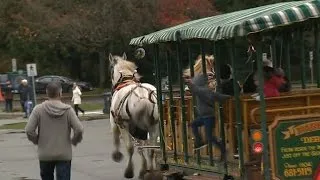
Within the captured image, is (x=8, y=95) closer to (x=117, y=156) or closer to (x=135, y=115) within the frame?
(x=117, y=156)

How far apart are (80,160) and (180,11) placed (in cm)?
3368

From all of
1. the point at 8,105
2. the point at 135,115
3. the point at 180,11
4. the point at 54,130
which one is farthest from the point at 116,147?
the point at 180,11

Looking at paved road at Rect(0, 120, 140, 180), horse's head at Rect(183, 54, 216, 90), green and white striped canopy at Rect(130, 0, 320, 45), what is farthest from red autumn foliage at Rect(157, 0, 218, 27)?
green and white striped canopy at Rect(130, 0, 320, 45)

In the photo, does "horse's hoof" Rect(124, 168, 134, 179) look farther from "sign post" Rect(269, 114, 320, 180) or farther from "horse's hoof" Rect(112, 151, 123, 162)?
"sign post" Rect(269, 114, 320, 180)

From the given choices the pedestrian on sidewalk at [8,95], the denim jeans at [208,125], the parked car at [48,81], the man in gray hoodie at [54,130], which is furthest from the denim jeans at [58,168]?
the parked car at [48,81]

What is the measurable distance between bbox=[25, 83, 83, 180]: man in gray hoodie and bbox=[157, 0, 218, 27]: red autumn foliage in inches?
1596

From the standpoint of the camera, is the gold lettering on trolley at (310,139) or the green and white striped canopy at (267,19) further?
the gold lettering on trolley at (310,139)

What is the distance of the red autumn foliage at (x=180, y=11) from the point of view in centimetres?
4975

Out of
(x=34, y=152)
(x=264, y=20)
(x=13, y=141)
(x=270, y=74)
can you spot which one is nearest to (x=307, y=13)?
(x=264, y=20)

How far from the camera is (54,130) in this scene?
30.3ft

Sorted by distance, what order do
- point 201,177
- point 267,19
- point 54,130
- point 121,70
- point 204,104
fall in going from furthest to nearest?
point 121,70 → point 201,177 → point 204,104 → point 54,130 → point 267,19

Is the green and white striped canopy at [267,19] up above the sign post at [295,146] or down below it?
above

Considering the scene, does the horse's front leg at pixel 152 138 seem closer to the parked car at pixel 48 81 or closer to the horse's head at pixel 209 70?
the horse's head at pixel 209 70

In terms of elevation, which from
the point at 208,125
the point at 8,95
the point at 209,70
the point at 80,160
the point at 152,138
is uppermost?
the point at 209,70
